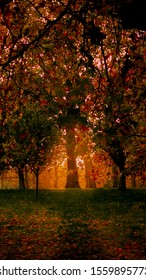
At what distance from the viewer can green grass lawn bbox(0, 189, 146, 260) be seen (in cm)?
1065

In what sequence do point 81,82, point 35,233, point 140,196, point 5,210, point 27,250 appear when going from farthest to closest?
1. point 140,196
2. point 5,210
3. point 35,233
4. point 27,250
5. point 81,82

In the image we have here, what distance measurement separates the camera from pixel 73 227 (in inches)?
599

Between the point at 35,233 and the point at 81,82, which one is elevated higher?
the point at 81,82

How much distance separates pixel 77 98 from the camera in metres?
4.53

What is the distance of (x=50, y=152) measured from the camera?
24.2 meters

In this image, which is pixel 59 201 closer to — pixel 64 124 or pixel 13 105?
pixel 13 105

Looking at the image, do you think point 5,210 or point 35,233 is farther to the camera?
point 5,210

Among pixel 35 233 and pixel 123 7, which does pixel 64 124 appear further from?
pixel 35 233

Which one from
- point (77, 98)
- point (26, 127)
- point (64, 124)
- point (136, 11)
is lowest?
point (64, 124)

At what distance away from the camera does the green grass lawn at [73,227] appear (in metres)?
10.6

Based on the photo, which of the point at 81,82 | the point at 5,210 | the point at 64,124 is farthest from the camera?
the point at 5,210

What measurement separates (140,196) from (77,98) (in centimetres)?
2302

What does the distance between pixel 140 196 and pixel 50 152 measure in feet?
26.3

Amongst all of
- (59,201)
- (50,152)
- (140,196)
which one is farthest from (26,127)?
(140,196)
